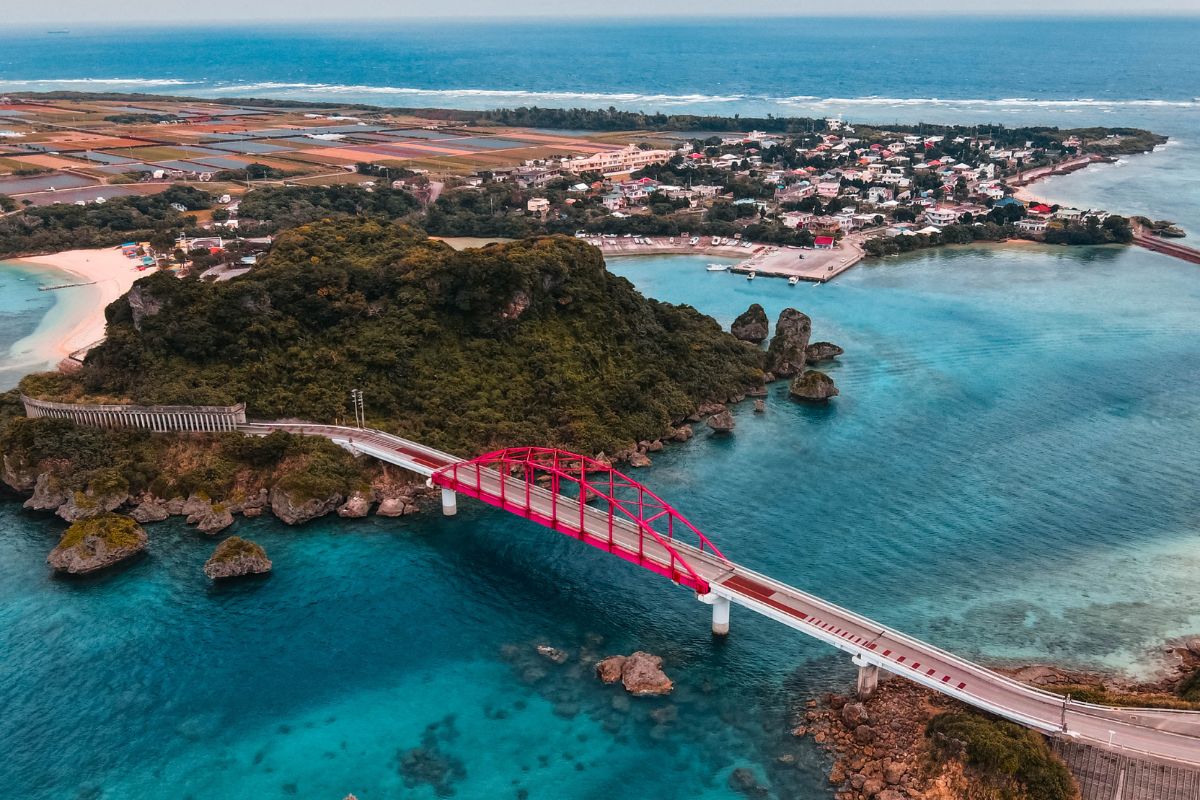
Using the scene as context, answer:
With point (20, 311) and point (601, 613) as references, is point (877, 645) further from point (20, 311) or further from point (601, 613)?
point (20, 311)

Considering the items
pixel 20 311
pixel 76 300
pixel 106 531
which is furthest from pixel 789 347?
pixel 20 311

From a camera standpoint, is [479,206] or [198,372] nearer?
[198,372]

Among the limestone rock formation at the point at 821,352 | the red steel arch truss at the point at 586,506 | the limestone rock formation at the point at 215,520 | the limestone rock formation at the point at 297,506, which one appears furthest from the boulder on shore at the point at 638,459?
the limestone rock formation at the point at 215,520

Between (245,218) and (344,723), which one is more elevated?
(245,218)

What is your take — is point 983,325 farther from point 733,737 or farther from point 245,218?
point 245,218

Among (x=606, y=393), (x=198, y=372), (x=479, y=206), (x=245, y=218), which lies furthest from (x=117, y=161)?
(x=606, y=393)

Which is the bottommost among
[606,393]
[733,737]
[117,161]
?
[733,737]
